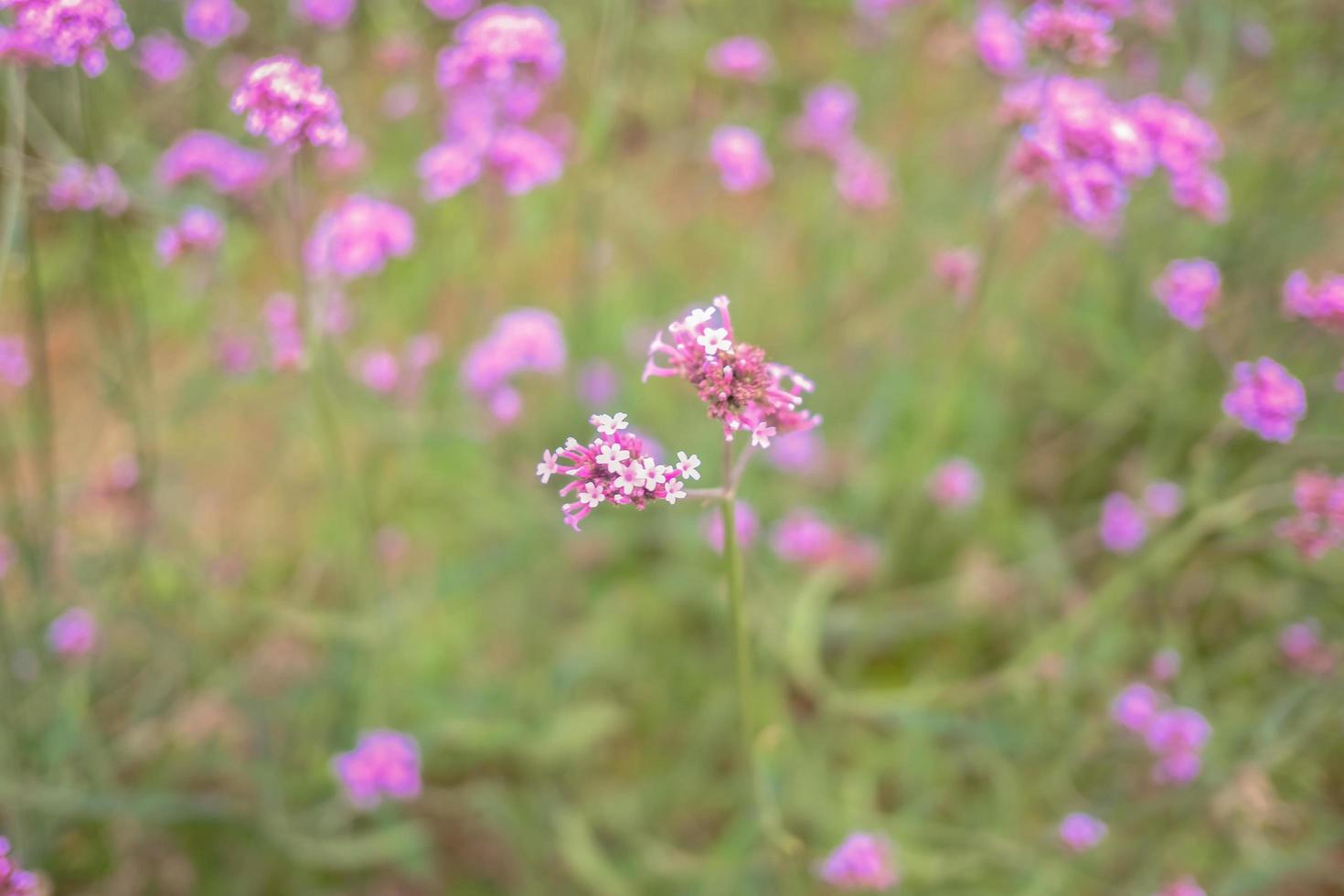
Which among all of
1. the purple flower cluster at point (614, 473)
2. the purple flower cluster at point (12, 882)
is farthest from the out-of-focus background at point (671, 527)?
the purple flower cluster at point (12, 882)

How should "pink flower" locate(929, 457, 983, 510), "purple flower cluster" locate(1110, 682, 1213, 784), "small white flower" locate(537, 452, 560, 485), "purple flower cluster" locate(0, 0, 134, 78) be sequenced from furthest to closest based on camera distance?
1. "pink flower" locate(929, 457, 983, 510)
2. "purple flower cluster" locate(1110, 682, 1213, 784)
3. "purple flower cluster" locate(0, 0, 134, 78)
4. "small white flower" locate(537, 452, 560, 485)

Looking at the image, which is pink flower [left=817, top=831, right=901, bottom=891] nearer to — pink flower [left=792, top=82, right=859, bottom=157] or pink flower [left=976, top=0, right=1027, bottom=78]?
pink flower [left=976, top=0, right=1027, bottom=78]

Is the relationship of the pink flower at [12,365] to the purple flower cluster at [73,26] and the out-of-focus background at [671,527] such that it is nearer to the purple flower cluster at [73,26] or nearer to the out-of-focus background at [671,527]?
the out-of-focus background at [671,527]

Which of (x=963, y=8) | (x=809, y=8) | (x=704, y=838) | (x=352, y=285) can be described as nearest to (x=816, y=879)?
(x=704, y=838)

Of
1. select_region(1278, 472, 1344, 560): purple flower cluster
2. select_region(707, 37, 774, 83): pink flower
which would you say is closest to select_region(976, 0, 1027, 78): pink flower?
select_region(707, 37, 774, 83): pink flower

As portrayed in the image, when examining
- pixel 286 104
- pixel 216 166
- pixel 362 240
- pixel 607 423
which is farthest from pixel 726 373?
pixel 216 166

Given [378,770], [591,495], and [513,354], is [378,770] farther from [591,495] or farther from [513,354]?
[591,495]

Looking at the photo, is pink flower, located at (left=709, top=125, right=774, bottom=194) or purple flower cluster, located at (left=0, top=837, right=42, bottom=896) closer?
purple flower cluster, located at (left=0, top=837, right=42, bottom=896)
